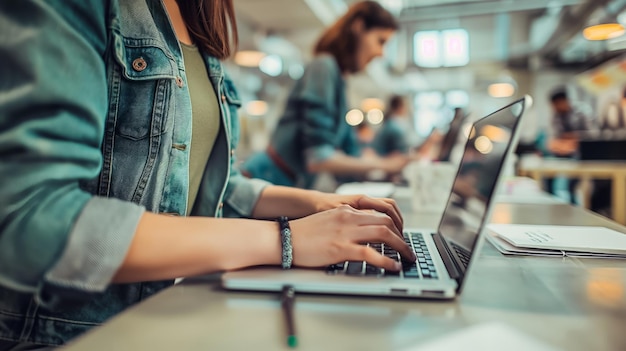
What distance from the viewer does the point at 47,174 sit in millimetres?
434

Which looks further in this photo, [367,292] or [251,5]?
[251,5]

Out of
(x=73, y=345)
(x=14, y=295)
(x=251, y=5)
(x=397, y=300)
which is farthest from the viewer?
(x=251, y=5)

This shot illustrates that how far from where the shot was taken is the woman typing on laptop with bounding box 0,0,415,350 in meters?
0.43

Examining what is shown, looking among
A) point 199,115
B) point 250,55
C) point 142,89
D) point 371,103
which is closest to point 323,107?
point 199,115

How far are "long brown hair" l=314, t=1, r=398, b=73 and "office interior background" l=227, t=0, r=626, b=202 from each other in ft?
5.97

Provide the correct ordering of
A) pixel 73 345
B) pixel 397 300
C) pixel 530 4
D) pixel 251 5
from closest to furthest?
pixel 73 345
pixel 397 300
pixel 251 5
pixel 530 4

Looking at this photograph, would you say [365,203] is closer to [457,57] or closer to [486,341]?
[486,341]

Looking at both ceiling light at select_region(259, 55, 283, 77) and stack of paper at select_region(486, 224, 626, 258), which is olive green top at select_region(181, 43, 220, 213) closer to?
stack of paper at select_region(486, 224, 626, 258)

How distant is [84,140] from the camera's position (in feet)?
1.60

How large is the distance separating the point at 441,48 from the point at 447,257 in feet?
28.3

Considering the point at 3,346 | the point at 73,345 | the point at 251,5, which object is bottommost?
the point at 3,346

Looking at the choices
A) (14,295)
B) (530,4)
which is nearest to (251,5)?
(530,4)

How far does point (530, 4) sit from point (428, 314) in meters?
7.40

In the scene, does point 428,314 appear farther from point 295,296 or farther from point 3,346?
point 3,346
